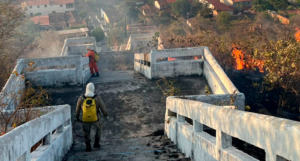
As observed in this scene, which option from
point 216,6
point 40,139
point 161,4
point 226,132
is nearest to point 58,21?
point 161,4

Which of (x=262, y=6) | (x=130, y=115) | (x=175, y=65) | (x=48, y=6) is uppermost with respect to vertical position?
(x=48, y=6)

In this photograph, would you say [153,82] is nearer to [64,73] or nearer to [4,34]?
[64,73]

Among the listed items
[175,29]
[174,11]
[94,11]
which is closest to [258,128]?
[175,29]

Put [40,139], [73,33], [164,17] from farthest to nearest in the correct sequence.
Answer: [164,17] < [73,33] < [40,139]

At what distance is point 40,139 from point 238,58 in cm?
1064

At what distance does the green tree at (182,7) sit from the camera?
5838 cm

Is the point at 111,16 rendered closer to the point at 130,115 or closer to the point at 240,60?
the point at 240,60

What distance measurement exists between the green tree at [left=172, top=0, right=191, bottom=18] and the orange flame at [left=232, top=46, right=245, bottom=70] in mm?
44782

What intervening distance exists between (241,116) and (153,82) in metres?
8.82

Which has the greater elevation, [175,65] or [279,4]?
[279,4]

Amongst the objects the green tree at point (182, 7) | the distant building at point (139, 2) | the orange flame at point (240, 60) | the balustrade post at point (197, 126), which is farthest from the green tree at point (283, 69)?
the distant building at point (139, 2)

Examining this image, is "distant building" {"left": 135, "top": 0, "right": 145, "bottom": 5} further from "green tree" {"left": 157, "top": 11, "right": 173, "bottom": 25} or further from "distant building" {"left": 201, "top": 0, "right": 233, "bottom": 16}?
"distant building" {"left": 201, "top": 0, "right": 233, "bottom": 16}

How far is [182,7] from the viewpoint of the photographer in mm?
58375

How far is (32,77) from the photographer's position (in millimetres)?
12445
